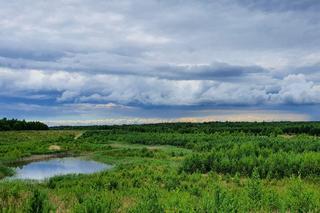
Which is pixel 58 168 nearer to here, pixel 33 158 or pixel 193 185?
pixel 33 158

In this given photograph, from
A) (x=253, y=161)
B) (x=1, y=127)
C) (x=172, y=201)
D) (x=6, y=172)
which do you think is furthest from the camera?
(x=1, y=127)

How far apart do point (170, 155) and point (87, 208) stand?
110 feet

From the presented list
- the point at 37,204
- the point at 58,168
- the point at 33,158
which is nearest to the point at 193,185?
the point at 37,204

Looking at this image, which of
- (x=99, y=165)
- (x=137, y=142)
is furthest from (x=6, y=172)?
(x=137, y=142)

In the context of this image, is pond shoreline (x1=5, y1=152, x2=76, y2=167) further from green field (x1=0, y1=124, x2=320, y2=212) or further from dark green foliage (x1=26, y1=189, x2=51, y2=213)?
dark green foliage (x1=26, y1=189, x2=51, y2=213)

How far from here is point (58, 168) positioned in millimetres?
37156

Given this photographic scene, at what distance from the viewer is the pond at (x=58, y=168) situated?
109 feet

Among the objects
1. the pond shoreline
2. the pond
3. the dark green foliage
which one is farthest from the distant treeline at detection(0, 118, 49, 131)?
the dark green foliage

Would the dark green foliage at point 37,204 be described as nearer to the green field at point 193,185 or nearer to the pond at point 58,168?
the green field at point 193,185

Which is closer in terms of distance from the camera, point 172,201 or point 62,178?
point 172,201

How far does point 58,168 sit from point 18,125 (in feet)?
238

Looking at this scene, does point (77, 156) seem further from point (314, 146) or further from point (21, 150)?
point (314, 146)

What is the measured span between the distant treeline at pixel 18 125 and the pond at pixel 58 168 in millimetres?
60846

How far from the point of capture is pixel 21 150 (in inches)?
1849
